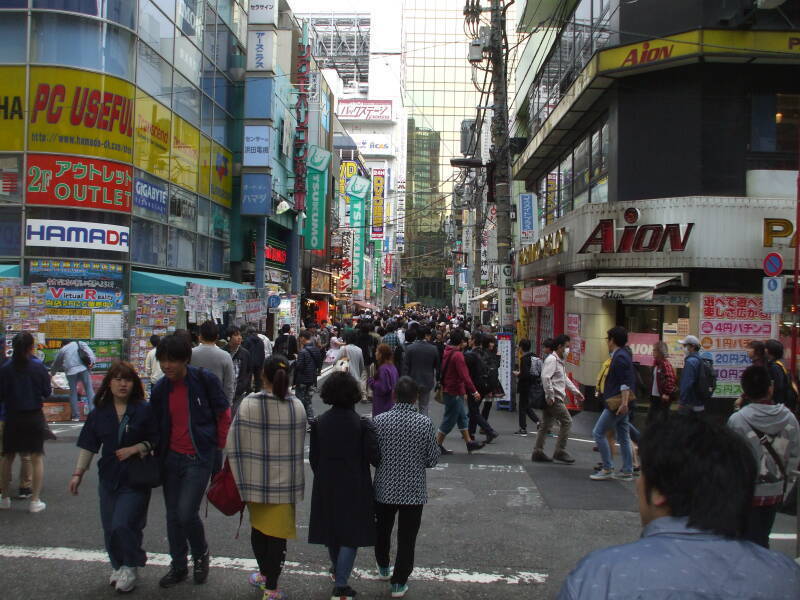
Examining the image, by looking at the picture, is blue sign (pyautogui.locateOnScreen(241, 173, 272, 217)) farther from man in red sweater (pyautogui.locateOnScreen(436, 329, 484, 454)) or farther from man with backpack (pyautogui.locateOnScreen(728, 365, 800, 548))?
man with backpack (pyautogui.locateOnScreen(728, 365, 800, 548))

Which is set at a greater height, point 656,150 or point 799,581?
point 656,150

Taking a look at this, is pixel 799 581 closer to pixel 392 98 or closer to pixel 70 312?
pixel 70 312

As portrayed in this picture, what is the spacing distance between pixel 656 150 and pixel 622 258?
7.71 ft

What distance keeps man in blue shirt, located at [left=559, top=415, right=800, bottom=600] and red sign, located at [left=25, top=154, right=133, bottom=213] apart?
51.0 feet

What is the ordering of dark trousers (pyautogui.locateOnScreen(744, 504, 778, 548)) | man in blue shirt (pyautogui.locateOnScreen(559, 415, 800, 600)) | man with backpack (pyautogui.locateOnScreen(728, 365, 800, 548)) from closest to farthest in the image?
man in blue shirt (pyautogui.locateOnScreen(559, 415, 800, 600)), dark trousers (pyautogui.locateOnScreen(744, 504, 778, 548)), man with backpack (pyautogui.locateOnScreen(728, 365, 800, 548))

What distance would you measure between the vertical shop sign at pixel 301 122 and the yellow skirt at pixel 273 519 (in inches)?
1038

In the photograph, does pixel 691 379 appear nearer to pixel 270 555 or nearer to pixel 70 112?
pixel 270 555

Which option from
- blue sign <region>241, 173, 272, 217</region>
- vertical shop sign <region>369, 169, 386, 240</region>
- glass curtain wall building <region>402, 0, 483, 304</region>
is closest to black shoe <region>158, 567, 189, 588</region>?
blue sign <region>241, 173, 272, 217</region>

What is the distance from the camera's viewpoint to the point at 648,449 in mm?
1823

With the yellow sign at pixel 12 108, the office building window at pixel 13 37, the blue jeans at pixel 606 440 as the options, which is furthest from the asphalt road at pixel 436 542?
the office building window at pixel 13 37

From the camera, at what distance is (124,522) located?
452 cm

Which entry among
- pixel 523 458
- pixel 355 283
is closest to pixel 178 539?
pixel 523 458

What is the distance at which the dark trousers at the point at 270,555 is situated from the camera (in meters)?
4.41

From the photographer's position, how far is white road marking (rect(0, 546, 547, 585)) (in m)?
5.07
